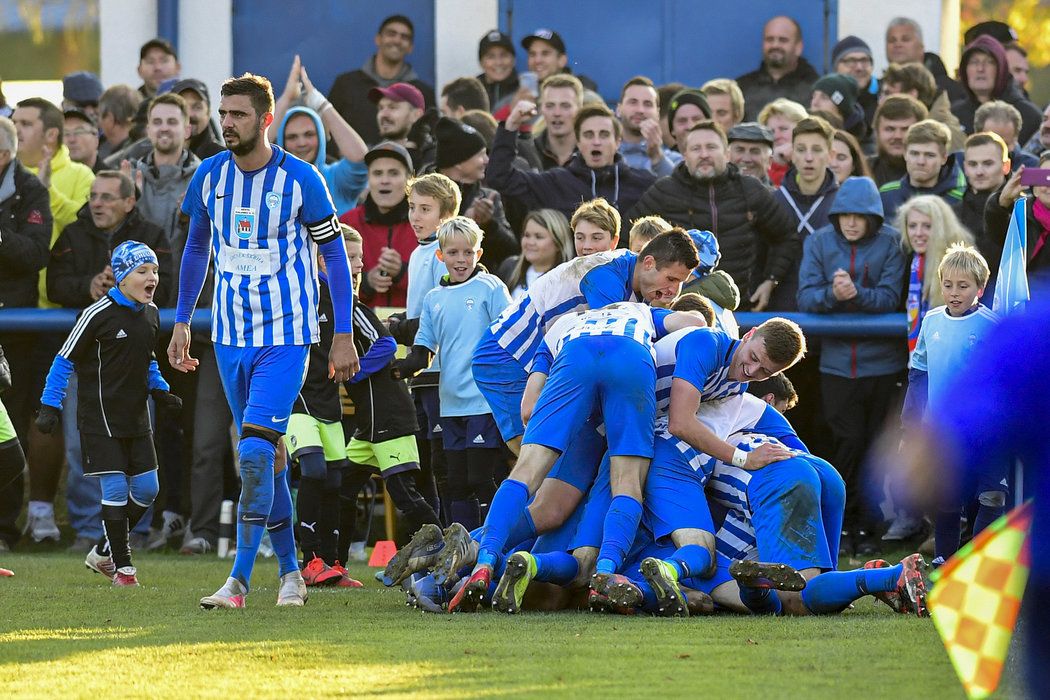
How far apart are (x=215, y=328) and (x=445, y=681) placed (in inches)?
116

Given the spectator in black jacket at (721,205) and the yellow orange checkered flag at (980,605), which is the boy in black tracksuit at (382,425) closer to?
the spectator in black jacket at (721,205)

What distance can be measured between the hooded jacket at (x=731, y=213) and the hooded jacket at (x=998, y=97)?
109 inches

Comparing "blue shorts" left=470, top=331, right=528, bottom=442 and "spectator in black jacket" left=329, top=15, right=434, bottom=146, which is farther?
"spectator in black jacket" left=329, top=15, right=434, bottom=146

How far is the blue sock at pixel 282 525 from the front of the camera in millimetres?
7930

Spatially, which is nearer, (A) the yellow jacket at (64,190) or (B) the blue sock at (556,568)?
(B) the blue sock at (556,568)

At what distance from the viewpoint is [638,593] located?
7.05m

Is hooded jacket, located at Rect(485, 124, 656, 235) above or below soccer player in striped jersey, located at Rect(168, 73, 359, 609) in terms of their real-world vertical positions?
above

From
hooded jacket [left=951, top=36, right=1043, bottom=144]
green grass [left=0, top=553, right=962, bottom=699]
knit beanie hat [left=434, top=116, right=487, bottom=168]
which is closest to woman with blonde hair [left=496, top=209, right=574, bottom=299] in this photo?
knit beanie hat [left=434, top=116, right=487, bottom=168]

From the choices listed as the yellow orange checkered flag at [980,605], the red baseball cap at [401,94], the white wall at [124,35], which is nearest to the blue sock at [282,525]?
the yellow orange checkered flag at [980,605]

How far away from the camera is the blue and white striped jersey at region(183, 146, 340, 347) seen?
7770mm

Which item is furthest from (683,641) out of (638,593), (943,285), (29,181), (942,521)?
(29,181)

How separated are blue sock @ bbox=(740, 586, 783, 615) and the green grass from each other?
0.20m

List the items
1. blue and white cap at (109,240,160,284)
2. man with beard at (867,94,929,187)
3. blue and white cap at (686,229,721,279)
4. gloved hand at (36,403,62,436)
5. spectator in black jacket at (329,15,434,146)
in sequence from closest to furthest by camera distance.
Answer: gloved hand at (36,403,62,436)
blue and white cap at (686,229,721,279)
blue and white cap at (109,240,160,284)
man with beard at (867,94,929,187)
spectator in black jacket at (329,15,434,146)

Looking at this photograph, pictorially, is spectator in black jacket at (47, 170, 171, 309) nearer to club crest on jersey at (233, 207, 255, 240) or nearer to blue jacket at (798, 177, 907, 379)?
club crest on jersey at (233, 207, 255, 240)
